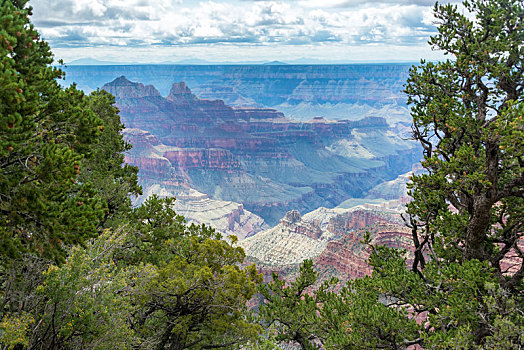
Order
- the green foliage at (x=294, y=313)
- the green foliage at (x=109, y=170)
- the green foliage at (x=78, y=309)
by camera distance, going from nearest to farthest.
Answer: the green foliage at (x=78, y=309) < the green foliage at (x=294, y=313) < the green foliage at (x=109, y=170)

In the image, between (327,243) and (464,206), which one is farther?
(327,243)

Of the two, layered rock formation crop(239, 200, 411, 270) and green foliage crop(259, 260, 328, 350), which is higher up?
green foliage crop(259, 260, 328, 350)

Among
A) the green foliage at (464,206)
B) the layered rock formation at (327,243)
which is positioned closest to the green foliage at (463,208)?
the green foliage at (464,206)

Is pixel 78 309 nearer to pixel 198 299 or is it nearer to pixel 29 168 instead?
pixel 29 168

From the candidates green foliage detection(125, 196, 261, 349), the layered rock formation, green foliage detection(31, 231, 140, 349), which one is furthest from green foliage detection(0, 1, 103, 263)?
the layered rock formation

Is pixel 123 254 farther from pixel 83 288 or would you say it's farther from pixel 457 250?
pixel 457 250

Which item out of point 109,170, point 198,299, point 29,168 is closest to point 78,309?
point 29,168

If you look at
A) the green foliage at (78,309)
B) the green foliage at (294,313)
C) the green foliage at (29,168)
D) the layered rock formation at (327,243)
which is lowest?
the layered rock formation at (327,243)

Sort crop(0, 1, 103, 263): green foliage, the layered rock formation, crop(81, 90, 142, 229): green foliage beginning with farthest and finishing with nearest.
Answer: the layered rock formation < crop(81, 90, 142, 229): green foliage < crop(0, 1, 103, 263): green foliage

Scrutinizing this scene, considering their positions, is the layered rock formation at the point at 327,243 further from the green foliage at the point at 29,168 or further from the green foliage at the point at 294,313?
the green foliage at the point at 29,168

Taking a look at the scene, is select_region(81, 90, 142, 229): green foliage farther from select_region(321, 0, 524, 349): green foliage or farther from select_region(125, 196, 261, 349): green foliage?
select_region(321, 0, 524, 349): green foliage

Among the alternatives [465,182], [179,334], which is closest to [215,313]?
[179,334]

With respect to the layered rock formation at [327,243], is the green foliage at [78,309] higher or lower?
higher

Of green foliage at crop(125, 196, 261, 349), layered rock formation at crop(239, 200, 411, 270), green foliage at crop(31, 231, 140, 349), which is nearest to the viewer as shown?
Answer: green foliage at crop(31, 231, 140, 349)
